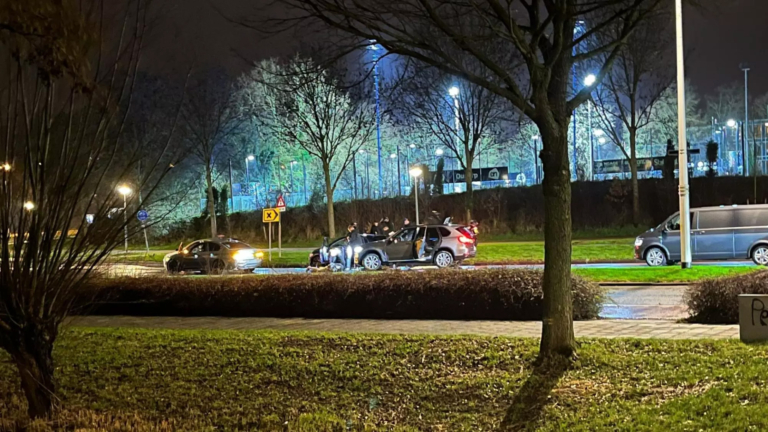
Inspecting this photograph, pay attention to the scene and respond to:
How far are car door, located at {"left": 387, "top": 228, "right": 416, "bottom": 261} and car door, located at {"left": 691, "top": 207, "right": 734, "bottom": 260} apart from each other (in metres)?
9.08

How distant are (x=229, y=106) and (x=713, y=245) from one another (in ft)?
111

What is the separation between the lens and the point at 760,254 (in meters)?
19.9

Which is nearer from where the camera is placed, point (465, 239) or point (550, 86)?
point (550, 86)

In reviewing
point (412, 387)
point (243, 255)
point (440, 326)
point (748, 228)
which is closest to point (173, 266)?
point (243, 255)

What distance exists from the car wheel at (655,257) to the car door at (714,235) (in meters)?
0.92

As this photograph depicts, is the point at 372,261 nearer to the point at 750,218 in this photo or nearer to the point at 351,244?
the point at 351,244

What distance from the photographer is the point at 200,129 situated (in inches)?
1793

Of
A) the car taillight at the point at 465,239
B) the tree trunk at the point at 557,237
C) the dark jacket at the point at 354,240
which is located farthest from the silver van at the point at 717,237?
the tree trunk at the point at 557,237

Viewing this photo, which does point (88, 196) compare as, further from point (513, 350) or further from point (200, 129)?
point (200, 129)

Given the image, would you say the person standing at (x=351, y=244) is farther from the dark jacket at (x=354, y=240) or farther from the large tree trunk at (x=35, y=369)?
the large tree trunk at (x=35, y=369)

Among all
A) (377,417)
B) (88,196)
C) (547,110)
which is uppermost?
(547,110)

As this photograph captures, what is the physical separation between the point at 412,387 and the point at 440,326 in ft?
13.9

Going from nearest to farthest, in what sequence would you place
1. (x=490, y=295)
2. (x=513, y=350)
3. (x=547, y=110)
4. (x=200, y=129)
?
(x=547, y=110), (x=513, y=350), (x=490, y=295), (x=200, y=129)

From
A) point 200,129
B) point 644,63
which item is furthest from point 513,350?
point 200,129
